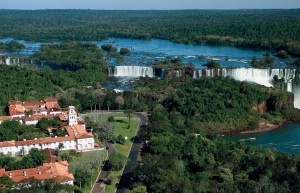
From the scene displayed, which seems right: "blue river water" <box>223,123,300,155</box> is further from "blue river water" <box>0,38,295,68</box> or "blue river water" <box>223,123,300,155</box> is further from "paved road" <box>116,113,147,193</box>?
"blue river water" <box>0,38,295,68</box>

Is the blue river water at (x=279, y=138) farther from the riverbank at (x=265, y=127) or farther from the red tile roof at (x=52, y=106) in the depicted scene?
the red tile roof at (x=52, y=106)

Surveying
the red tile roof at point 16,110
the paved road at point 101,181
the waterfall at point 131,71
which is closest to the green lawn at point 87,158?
the paved road at point 101,181

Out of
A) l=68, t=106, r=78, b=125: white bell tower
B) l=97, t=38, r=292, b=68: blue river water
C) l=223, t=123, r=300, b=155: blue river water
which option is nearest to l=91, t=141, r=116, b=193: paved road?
l=68, t=106, r=78, b=125: white bell tower

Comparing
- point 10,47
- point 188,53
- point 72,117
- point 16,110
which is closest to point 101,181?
point 72,117

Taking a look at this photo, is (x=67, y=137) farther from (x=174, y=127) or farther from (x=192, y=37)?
(x=192, y=37)

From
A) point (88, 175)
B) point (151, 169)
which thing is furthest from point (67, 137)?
point (151, 169)
